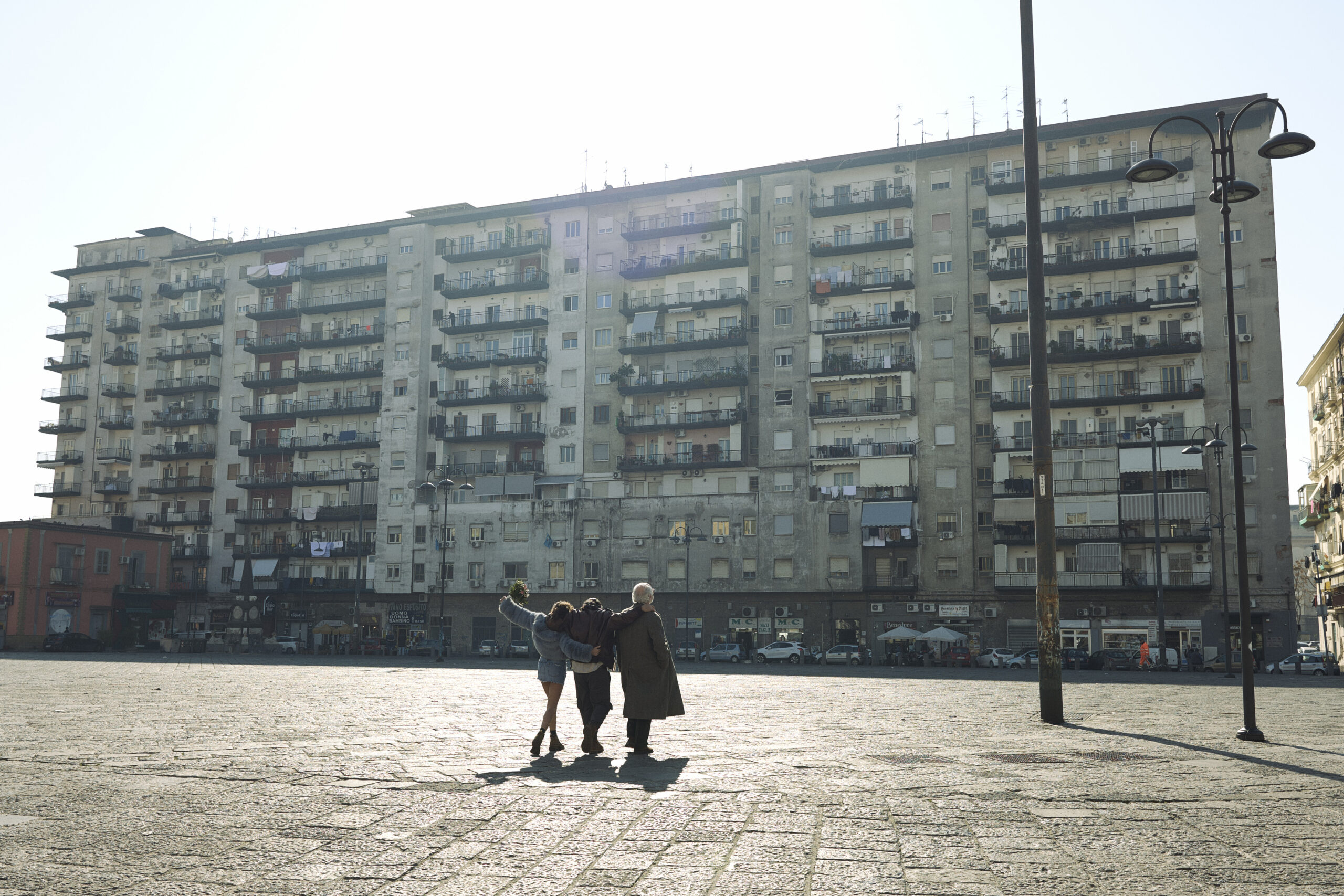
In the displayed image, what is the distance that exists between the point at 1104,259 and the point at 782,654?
1068 inches

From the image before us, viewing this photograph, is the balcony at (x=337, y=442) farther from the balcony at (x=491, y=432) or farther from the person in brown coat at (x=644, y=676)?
the person in brown coat at (x=644, y=676)

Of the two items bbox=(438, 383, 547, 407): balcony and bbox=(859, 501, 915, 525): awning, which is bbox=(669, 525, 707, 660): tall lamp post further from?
bbox=(438, 383, 547, 407): balcony

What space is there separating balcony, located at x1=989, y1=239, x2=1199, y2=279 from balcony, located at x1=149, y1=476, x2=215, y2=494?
54.8 m

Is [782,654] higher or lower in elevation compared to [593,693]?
lower

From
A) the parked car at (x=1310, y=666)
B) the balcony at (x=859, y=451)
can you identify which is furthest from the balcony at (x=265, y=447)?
the parked car at (x=1310, y=666)

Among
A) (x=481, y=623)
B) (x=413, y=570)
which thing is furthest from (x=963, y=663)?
(x=413, y=570)

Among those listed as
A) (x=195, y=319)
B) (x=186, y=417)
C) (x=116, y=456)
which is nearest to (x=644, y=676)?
(x=186, y=417)

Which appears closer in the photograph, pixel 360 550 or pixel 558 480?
pixel 360 550

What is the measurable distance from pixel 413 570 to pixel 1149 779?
208 feet

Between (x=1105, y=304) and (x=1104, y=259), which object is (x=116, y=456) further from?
(x=1104, y=259)

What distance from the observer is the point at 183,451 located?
77.8 metres

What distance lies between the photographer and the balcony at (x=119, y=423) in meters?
80.8

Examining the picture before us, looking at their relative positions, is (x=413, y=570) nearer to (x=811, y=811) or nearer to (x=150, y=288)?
(x=150, y=288)

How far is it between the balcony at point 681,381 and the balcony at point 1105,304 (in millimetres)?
14775
